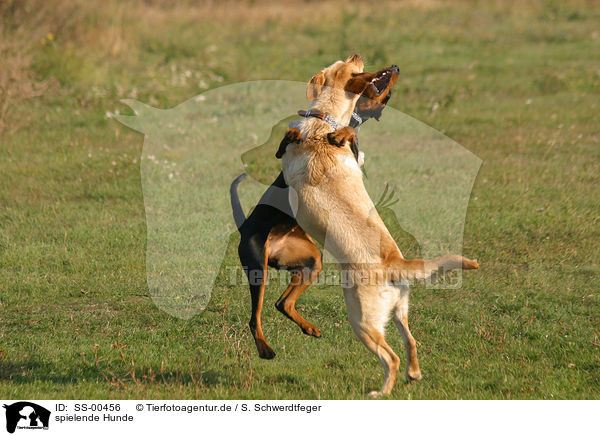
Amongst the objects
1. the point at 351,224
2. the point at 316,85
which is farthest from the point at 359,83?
the point at 351,224

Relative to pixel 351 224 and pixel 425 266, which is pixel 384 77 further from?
pixel 425 266

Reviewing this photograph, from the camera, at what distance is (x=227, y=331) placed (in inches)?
229

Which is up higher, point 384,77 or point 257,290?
point 384,77

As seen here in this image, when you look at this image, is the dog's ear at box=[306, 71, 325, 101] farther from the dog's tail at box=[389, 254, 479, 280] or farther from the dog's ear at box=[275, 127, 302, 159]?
the dog's tail at box=[389, 254, 479, 280]

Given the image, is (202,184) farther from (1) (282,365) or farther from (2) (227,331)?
(1) (282,365)

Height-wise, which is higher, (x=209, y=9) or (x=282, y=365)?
(x=209, y=9)

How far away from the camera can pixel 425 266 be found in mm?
4117
